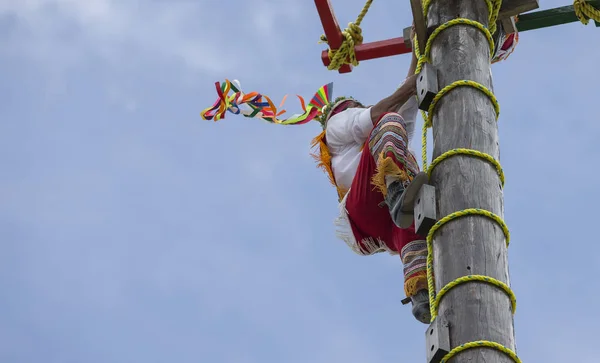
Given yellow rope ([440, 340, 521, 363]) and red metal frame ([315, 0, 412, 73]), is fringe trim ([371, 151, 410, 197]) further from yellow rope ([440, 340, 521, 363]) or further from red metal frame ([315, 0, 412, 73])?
red metal frame ([315, 0, 412, 73])

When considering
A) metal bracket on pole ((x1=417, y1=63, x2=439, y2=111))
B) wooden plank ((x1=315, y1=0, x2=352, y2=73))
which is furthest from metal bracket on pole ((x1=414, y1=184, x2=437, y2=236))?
wooden plank ((x1=315, y1=0, x2=352, y2=73))

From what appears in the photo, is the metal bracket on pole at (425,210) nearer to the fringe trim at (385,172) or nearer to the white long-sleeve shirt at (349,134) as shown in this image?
the fringe trim at (385,172)

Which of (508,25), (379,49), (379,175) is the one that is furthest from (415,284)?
(379,49)

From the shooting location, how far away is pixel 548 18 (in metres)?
5.73

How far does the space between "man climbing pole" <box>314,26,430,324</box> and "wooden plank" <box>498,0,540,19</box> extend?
572 millimetres

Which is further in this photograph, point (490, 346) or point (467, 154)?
point (467, 154)

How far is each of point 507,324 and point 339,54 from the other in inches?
108

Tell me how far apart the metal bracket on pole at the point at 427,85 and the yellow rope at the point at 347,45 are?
1695 mm

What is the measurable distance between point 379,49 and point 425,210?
2245mm

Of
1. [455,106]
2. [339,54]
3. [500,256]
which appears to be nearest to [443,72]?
[455,106]

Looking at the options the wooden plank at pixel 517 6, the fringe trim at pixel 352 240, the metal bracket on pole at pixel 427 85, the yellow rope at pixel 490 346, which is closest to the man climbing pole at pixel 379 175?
the fringe trim at pixel 352 240

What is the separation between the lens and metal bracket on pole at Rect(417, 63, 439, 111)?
4627 mm

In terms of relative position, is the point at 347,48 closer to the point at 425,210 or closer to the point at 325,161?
the point at 325,161

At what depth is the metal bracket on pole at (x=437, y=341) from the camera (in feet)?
12.8
